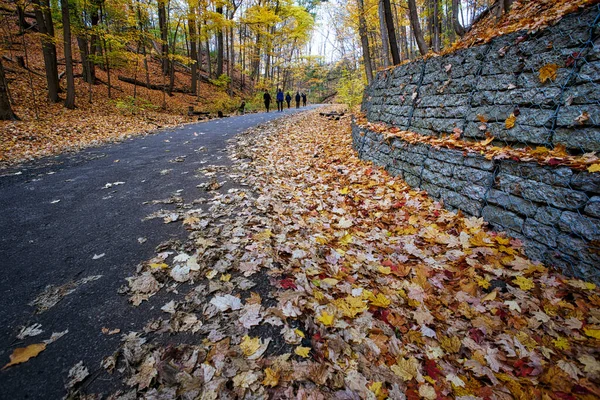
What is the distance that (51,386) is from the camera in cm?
160

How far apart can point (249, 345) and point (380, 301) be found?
1336mm

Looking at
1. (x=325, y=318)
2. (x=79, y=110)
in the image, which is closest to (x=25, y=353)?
(x=325, y=318)

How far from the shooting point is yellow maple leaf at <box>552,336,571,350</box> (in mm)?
2143

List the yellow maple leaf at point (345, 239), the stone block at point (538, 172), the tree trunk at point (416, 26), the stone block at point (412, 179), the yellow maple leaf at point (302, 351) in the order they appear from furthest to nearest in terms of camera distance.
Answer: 1. the tree trunk at point (416, 26)
2. the stone block at point (412, 179)
3. the yellow maple leaf at point (345, 239)
4. the stone block at point (538, 172)
5. the yellow maple leaf at point (302, 351)

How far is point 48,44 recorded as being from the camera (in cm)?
1112

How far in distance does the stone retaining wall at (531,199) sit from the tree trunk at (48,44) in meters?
14.8

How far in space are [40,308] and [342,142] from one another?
298 inches

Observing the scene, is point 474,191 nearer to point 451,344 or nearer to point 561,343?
point 561,343

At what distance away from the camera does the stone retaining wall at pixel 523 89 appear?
3.04 m

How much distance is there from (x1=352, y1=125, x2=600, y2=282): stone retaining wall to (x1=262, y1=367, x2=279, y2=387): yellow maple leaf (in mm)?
3166

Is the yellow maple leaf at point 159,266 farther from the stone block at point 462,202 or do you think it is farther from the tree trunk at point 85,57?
the tree trunk at point 85,57

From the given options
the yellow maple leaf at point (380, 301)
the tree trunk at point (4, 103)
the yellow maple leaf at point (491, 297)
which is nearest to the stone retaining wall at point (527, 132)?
the yellow maple leaf at point (491, 297)

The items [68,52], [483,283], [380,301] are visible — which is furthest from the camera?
[68,52]

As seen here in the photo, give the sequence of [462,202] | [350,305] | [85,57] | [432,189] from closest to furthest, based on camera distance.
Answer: [350,305] < [462,202] < [432,189] < [85,57]
